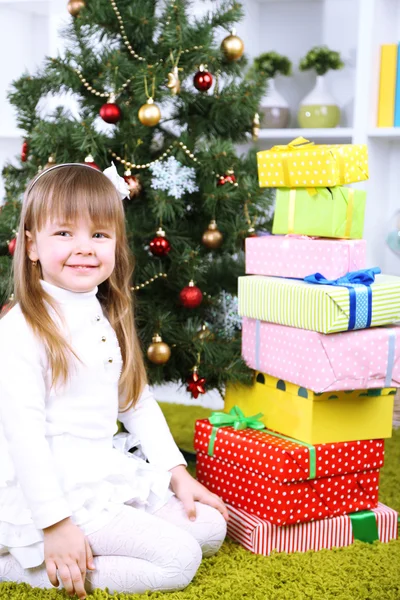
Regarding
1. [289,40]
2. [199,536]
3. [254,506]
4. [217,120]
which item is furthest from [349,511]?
[289,40]

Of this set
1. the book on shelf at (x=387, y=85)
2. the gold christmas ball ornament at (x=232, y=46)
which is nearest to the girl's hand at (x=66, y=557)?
the gold christmas ball ornament at (x=232, y=46)

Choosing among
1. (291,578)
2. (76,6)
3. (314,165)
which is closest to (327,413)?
(291,578)

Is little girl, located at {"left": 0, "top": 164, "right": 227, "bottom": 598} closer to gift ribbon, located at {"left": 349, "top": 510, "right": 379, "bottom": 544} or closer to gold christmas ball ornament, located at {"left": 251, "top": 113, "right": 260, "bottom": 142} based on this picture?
gift ribbon, located at {"left": 349, "top": 510, "right": 379, "bottom": 544}

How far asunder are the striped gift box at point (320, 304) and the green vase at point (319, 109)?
3.54ft

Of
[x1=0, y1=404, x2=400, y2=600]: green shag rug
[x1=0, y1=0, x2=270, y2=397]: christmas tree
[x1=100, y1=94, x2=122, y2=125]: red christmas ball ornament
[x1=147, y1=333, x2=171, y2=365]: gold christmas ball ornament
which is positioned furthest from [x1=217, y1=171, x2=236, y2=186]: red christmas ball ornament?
[x1=0, y1=404, x2=400, y2=600]: green shag rug

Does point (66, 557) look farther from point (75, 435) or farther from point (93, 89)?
point (93, 89)

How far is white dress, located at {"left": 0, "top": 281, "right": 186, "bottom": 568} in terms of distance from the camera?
1161 millimetres

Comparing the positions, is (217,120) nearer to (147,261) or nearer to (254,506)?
(147,261)

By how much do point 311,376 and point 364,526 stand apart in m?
0.32

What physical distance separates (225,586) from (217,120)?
3.25ft

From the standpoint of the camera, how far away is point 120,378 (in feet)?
4.46

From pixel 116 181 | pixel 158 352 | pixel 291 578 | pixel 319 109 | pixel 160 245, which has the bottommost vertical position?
pixel 291 578

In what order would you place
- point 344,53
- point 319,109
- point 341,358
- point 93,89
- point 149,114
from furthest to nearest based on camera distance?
point 344,53 → point 319,109 → point 93,89 → point 149,114 → point 341,358

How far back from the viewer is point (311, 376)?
1.37 m
